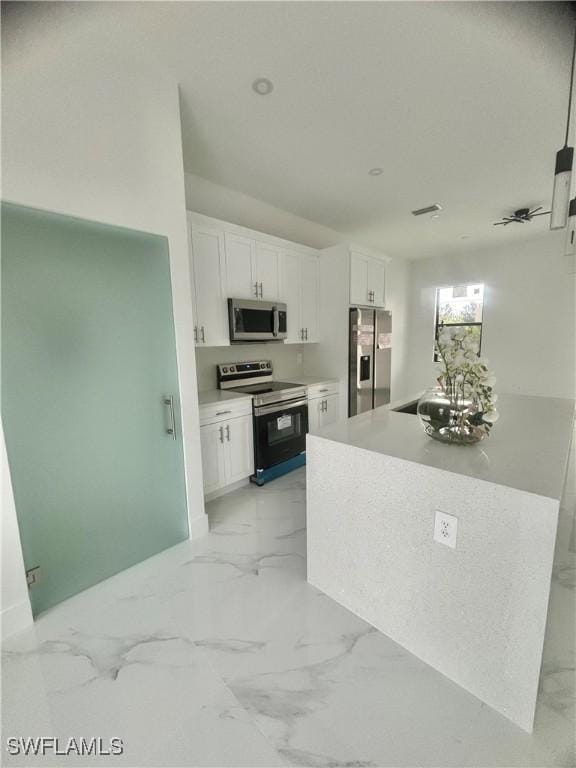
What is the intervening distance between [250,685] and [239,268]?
293cm

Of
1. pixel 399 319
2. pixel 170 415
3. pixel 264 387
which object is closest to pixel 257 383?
pixel 264 387

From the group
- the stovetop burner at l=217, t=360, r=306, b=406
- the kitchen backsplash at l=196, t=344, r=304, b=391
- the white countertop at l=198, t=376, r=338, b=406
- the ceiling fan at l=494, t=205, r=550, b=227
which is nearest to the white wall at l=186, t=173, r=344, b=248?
the kitchen backsplash at l=196, t=344, r=304, b=391

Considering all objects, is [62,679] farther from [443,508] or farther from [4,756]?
[443,508]

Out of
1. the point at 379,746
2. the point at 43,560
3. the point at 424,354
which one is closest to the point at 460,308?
the point at 424,354

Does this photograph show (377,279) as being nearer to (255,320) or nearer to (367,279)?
(367,279)

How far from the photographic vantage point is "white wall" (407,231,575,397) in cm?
470

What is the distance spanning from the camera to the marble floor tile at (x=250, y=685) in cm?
108

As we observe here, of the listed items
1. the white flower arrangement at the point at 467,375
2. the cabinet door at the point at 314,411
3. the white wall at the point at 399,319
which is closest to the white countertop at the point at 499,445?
the white flower arrangement at the point at 467,375

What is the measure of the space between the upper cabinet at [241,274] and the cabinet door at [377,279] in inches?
29.7

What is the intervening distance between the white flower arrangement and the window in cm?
459

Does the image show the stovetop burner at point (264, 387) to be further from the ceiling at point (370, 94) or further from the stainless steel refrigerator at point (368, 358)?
the ceiling at point (370, 94)

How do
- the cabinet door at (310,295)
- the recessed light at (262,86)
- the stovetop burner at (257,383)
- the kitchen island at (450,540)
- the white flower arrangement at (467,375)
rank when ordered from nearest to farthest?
the kitchen island at (450,540) → the white flower arrangement at (467,375) → the recessed light at (262,86) → the stovetop burner at (257,383) → the cabinet door at (310,295)

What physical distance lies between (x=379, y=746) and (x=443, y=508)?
2.75 feet

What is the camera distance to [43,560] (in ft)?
5.48
